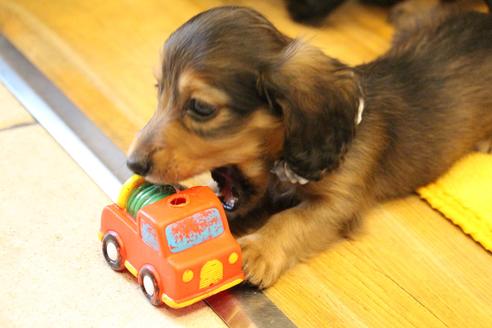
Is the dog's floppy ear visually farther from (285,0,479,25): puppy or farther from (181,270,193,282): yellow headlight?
(285,0,479,25): puppy

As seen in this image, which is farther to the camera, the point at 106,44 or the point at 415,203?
the point at 106,44

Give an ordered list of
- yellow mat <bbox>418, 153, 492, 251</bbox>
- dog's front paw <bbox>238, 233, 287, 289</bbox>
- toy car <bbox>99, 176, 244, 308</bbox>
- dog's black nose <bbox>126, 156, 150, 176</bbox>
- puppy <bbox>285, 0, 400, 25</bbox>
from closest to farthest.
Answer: toy car <bbox>99, 176, 244, 308</bbox>
dog's black nose <bbox>126, 156, 150, 176</bbox>
dog's front paw <bbox>238, 233, 287, 289</bbox>
yellow mat <bbox>418, 153, 492, 251</bbox>
puppy <bbox>285, 0, 400, 25</bbox>

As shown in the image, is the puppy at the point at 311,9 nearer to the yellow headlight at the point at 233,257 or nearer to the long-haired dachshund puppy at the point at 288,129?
the long-haired dachshund puppy at the point at 288,129

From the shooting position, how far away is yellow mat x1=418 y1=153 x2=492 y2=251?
7.87ft

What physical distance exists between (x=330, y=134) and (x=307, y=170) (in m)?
0.13

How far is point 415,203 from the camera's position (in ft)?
8.29

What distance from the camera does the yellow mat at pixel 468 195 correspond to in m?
2.40

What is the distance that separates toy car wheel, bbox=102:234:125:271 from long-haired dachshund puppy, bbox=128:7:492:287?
221 millimetres

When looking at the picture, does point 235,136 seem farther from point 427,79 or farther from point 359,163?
point 427,79

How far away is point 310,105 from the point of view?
6.39ft

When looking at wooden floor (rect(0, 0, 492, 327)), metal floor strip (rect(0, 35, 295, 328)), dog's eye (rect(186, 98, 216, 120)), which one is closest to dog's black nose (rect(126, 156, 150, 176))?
dog's eye (rect(186, 98, 216, 120))

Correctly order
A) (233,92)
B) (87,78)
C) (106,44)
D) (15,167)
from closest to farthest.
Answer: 1. (233,92)
2. (15,167)
3. (87,78)
4. (106,44)

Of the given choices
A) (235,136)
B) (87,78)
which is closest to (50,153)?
(87,78)

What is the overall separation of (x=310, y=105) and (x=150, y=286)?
68 cm
